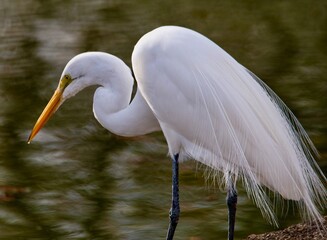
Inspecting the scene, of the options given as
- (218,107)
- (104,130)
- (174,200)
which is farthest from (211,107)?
(104,130)

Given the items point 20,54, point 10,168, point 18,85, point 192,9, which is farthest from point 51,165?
point 192,9

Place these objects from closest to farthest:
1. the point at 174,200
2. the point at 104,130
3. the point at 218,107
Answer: the point at 218,107 → the point at 174,200 → the point at 104,130

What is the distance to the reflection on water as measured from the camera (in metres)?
4.95

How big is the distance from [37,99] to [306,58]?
201 cm

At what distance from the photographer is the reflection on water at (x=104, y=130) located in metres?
4.95

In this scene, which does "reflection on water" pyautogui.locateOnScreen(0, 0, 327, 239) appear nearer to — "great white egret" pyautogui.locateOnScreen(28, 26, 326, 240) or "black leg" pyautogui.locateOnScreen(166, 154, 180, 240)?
"black leg" pyautogui.locateOnScreen(166, 154, 180, 240)

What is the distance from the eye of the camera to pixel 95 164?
5.59 m

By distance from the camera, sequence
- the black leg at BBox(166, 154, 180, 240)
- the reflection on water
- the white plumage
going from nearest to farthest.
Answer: the white plumage < the black leg at BBox(166, 154, 180, 240) < the reflection on water

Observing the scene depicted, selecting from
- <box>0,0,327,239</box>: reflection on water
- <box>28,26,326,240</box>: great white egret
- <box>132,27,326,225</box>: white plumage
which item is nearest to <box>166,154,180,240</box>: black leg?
<box>28,26,326,240</box>: great white egret

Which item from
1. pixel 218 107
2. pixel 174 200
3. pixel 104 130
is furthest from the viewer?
pixel 104 130

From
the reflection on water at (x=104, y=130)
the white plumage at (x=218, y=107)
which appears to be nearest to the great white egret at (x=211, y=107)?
the white plumage at (x=218, y=107)

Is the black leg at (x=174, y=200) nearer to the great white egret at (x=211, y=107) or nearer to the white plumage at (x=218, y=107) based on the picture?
the great white egret at (x=211, y=107)

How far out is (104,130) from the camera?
5.99 m

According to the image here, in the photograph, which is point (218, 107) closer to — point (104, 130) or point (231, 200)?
point (231, 200)
